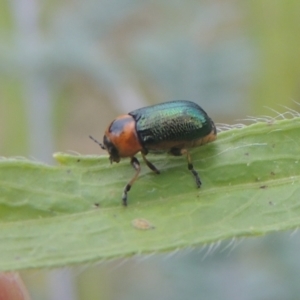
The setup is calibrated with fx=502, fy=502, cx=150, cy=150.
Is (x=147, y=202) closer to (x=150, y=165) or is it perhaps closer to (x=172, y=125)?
(x=150, y=165)

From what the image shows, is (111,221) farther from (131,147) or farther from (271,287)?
(271,287)

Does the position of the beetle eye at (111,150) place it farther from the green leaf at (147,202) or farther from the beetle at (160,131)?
the green leaf at (147,202)

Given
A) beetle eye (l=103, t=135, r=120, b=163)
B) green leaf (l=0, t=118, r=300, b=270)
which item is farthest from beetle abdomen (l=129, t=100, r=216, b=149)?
Result: green leaf (l=0, t=118, r=300, b=270)

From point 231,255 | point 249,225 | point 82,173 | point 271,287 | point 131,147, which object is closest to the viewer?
point 249,225

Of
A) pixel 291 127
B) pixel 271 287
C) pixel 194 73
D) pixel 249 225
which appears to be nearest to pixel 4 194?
pixel 249 225

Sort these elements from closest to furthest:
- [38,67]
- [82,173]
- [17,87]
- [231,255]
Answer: [82,173]
[231,255]
[38,67]
[17,87]

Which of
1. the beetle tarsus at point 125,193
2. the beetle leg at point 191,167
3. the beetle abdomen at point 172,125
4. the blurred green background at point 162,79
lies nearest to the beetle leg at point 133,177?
the beetle tarsus at point 125,193
